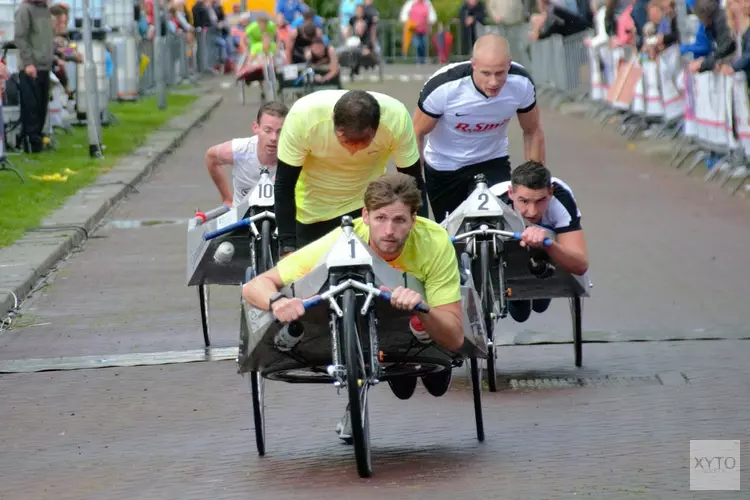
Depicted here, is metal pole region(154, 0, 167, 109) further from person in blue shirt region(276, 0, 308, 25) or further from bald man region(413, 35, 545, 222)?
bald man region(413, 35, 545, 222)

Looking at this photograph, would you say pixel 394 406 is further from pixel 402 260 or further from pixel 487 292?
pixel 402 260

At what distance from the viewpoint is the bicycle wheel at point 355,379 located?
6.75 metres

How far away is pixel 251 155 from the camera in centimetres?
1083

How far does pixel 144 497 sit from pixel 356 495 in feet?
2.72

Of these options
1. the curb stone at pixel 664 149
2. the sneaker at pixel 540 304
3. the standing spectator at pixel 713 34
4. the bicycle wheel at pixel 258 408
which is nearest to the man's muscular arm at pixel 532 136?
the sneaker at pixel 540 304

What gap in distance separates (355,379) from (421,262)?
66 centimetres

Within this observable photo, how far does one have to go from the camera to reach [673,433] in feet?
25.7

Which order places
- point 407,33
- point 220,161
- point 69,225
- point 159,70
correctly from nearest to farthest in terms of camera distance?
point 220,161
point 69,225
point 159,70
point 407,33

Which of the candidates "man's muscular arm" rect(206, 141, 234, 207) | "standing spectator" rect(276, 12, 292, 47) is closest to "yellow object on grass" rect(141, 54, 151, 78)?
"standing spectator" rect(276, 12, 292, 47)

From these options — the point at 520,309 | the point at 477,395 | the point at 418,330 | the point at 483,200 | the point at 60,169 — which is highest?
the point at 483,200

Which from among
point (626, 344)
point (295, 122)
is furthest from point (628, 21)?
point (295, 122)

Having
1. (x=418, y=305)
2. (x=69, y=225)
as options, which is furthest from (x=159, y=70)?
(x=418, y=305)

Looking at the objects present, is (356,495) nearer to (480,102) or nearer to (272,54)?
(480,102)

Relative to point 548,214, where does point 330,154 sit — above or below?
above
